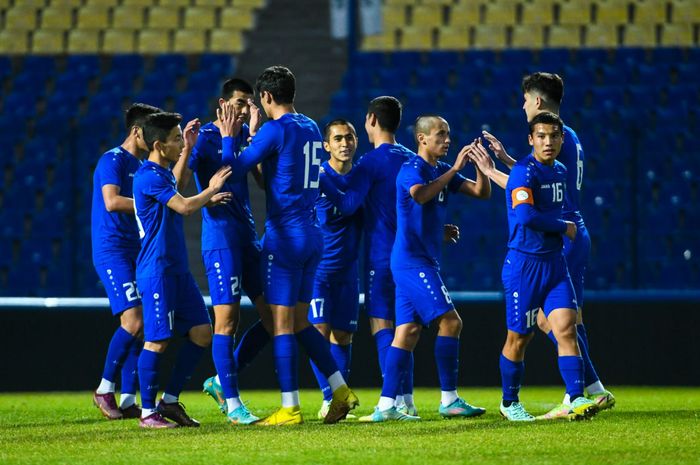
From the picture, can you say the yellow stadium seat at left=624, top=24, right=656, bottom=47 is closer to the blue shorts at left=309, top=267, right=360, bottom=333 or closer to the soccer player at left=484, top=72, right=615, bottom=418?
the soccer player at left=484, top=72, right=615, bottom=418

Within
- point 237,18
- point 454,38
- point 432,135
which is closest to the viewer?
point 432,135

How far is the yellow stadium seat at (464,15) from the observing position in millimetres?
15625

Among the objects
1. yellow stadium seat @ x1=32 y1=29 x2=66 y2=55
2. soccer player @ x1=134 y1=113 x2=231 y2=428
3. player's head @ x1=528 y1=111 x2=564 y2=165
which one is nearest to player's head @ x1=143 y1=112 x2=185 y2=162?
soccer player @ x1=134 y1=113 x2=231 y2=428

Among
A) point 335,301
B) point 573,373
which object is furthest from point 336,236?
point 573,373

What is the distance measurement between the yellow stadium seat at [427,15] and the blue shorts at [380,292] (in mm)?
9281

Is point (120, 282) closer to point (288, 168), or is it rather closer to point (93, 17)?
point (288, 168)

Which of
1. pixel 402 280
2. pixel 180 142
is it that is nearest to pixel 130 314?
pixel 180 142

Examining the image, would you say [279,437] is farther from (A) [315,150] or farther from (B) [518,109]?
(B) [518,109]

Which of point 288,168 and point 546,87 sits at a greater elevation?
point 546,87

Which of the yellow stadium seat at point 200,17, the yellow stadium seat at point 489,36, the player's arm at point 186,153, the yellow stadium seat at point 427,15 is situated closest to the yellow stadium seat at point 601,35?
the yellow stadium seat at point 489,36

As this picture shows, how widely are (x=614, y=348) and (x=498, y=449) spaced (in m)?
4.57

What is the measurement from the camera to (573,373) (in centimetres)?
630

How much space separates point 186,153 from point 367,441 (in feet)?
6.44

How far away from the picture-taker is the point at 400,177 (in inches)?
261
